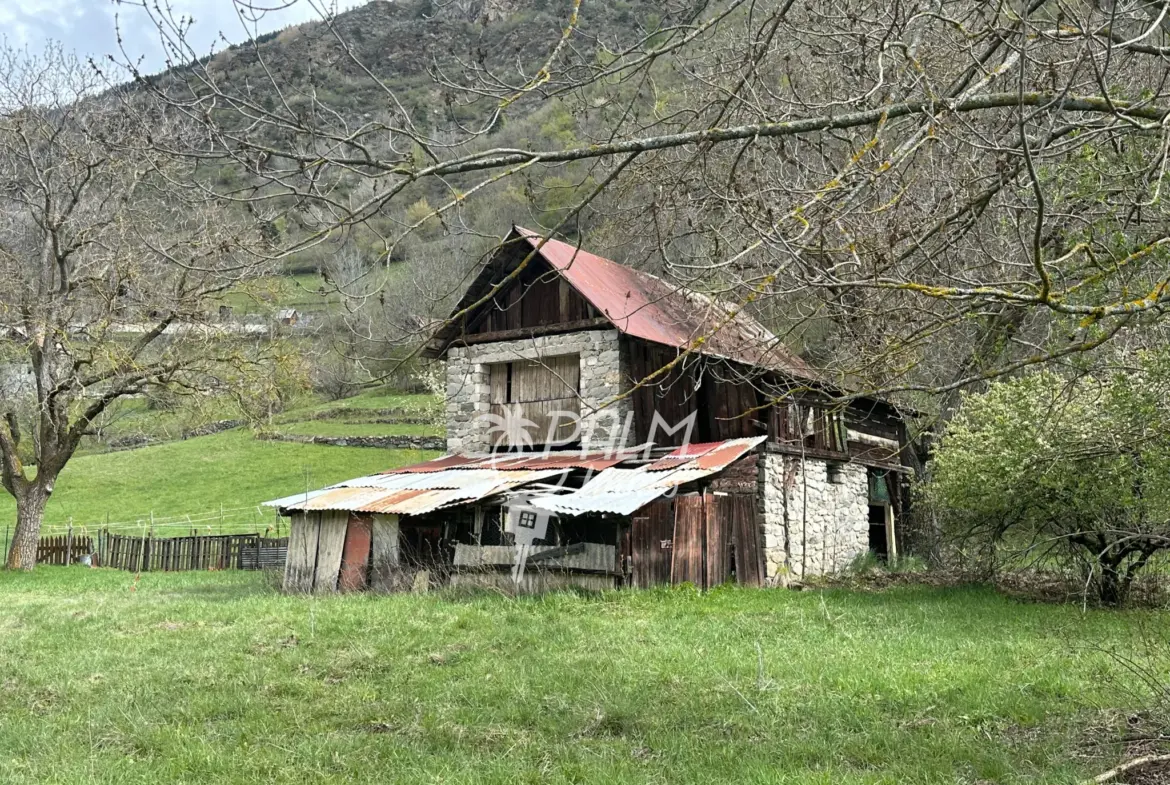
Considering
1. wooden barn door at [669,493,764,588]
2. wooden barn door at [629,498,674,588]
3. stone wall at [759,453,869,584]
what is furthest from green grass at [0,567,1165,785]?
stone wall at [759,453,869,584]

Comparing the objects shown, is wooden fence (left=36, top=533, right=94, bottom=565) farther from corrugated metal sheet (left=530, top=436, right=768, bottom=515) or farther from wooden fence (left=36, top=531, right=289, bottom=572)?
corrugated metal sheet (left=530, top=436, right=768, bottom=515)

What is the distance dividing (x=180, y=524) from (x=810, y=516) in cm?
2460

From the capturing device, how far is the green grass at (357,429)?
46.2 metres

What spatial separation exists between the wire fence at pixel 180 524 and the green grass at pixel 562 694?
19862 mm

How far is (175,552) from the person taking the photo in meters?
26.9

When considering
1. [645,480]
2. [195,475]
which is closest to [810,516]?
[645,480]

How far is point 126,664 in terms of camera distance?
9.28m

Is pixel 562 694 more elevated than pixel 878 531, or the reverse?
pixel 878 531

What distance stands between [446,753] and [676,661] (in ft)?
11.1

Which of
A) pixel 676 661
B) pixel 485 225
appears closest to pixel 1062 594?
pixel 676 661

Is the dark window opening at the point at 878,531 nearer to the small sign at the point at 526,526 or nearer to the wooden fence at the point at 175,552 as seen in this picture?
the small sign at the point at 526,526

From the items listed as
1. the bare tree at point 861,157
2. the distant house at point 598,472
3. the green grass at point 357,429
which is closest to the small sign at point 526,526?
the distant house at point 598,472

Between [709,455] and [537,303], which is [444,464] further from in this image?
[709,455]

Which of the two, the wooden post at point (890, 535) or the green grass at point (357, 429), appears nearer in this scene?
the wooden post at point (890, 535)
